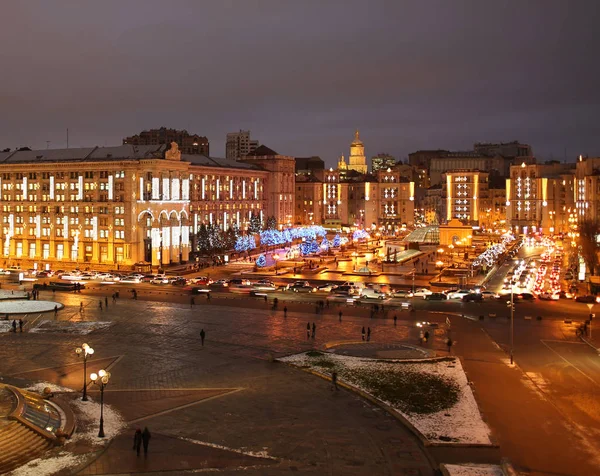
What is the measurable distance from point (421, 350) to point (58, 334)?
2259 cm

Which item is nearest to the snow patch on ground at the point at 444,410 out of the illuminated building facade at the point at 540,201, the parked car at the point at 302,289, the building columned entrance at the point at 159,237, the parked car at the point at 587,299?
the parked car at the point at 587,299

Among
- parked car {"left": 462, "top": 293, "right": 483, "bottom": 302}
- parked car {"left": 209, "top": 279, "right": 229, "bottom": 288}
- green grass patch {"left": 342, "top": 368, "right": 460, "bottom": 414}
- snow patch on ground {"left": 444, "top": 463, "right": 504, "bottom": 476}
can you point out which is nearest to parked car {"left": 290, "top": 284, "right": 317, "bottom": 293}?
parked car {"left": 209, "top": 279, "right": 229, "bottom": 288}

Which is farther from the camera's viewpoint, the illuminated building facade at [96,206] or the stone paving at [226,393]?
the illuminated building facade at [96,206]

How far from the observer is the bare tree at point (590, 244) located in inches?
3233

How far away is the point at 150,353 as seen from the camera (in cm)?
3881

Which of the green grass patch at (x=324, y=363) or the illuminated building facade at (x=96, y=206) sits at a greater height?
the illuminated building facade at (x=96, y=206)

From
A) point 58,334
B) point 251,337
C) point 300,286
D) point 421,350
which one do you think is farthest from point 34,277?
point 421,350

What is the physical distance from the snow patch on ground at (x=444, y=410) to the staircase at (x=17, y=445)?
13.7m

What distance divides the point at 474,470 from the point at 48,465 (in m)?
13.9

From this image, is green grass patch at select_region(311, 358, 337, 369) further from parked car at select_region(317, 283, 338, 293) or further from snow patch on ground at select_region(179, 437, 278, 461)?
parked car at select_region(317, 283, 338, 293)

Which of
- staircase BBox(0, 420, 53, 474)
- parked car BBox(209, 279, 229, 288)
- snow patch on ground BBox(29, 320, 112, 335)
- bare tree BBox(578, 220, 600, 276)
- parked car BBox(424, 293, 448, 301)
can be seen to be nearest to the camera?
staircase BBox(0, 420, 53, 474)

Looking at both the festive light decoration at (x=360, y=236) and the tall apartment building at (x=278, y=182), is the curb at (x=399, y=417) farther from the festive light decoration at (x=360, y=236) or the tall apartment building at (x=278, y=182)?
the festive light decoration at (x=360, y=236)

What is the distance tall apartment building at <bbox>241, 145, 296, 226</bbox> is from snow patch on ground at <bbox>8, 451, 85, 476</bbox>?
4385 inches

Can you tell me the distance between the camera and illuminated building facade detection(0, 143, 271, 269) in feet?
280
